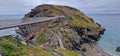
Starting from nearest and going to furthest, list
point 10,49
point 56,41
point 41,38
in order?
1. point 10,49
2. point 56,41
3. point 41,38

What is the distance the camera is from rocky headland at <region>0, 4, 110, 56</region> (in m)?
47.3

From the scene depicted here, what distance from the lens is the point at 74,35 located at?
92.4m

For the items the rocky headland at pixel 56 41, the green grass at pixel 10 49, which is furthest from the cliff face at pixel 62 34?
the green grass at pixel 10 49

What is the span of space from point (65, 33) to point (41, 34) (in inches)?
427

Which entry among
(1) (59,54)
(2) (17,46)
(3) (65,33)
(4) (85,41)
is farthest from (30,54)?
(4) (85,41)

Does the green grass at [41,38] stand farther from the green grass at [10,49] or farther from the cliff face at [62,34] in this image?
the green grass at [10,49]

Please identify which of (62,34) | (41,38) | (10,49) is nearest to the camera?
(10,49)

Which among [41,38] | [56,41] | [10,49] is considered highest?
[10,49]

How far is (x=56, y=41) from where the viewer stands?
2916 inches

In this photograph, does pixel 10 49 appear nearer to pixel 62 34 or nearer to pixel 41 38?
pixel 41 38

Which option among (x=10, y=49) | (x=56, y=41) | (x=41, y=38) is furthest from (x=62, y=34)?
(x=10, y=49)

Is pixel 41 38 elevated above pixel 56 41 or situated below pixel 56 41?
above

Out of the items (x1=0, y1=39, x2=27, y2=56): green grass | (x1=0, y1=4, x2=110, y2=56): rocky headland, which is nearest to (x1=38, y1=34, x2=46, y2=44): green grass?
(x1=0, y1=4, x2=110, y2=56): rocky headland

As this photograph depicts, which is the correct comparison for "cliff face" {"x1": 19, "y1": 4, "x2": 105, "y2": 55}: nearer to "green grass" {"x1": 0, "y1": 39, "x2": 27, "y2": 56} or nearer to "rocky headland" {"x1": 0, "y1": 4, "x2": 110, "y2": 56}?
"rocky headland" {"x1": 0, "y1": 4, "x2": 110, "y2": 56}
